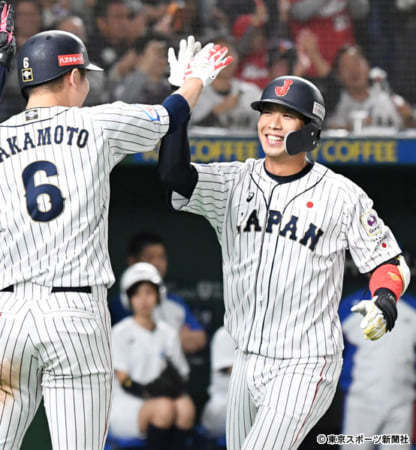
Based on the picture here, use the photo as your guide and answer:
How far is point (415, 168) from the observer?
6.75m

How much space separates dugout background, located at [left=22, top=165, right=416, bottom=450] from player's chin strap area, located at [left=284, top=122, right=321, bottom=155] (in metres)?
2.78

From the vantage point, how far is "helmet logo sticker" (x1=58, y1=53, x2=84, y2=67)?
11.5 ft

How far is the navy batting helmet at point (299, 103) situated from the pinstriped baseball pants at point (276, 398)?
2.79 feet

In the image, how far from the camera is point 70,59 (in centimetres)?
354

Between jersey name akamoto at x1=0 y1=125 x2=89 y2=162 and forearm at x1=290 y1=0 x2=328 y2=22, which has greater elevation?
forearm at x1=290 y1=0 x2=328 y2=22

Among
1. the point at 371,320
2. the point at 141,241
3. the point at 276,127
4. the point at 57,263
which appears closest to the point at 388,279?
the point at 371,320

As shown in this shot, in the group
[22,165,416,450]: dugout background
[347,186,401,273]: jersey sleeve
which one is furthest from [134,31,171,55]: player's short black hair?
[347,186,401,273]: jersey sleeve

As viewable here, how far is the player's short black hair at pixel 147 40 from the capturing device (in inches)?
269

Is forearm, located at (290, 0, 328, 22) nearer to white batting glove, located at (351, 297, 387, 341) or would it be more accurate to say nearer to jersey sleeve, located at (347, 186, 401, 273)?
jersey sleeve, located at (347, 186, 401, 273)

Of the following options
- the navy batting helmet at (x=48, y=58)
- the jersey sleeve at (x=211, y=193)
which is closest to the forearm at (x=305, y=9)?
the jersey sleeve at (x=211, y=193)

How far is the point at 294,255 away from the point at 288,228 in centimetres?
11

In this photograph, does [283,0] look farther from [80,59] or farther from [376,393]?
[80,59]

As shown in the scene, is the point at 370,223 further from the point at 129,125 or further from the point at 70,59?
the point at 70,59

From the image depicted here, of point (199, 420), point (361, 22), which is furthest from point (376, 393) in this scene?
point (361, 22)
